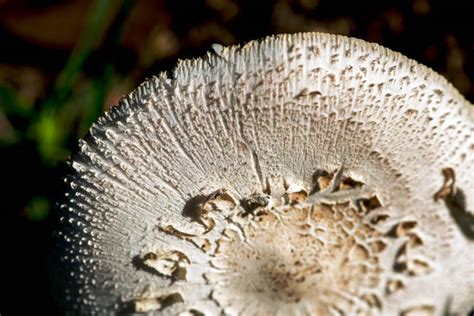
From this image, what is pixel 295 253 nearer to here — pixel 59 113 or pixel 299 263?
pixel 299 263

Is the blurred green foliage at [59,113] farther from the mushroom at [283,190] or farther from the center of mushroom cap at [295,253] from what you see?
the center of mushroom cap at [295,253]

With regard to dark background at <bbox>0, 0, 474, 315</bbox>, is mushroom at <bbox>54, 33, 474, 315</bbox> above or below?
below

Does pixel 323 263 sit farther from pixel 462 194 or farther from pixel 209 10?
pixel 209 10

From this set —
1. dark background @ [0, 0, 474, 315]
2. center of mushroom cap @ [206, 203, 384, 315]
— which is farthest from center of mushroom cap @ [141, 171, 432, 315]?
dark background @ [0, 0, 474, 315]

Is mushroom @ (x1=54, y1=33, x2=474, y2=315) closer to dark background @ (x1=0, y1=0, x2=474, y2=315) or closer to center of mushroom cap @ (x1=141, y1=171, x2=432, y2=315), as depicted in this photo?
center of mushroom cap @ (x1=141, y1=171, x2=432, y2=315)

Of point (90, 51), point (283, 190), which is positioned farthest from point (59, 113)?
point (283, 190)

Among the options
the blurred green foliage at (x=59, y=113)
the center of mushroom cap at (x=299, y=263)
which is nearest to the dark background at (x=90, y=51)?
the blurred green foliage at (x=59, y=113)

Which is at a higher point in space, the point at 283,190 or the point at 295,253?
the point at 283,190

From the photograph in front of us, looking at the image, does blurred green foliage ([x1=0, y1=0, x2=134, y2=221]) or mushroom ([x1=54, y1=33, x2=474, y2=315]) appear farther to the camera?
blurred green foliage ([x1=0, y1=0, x2=134, y2=221])
